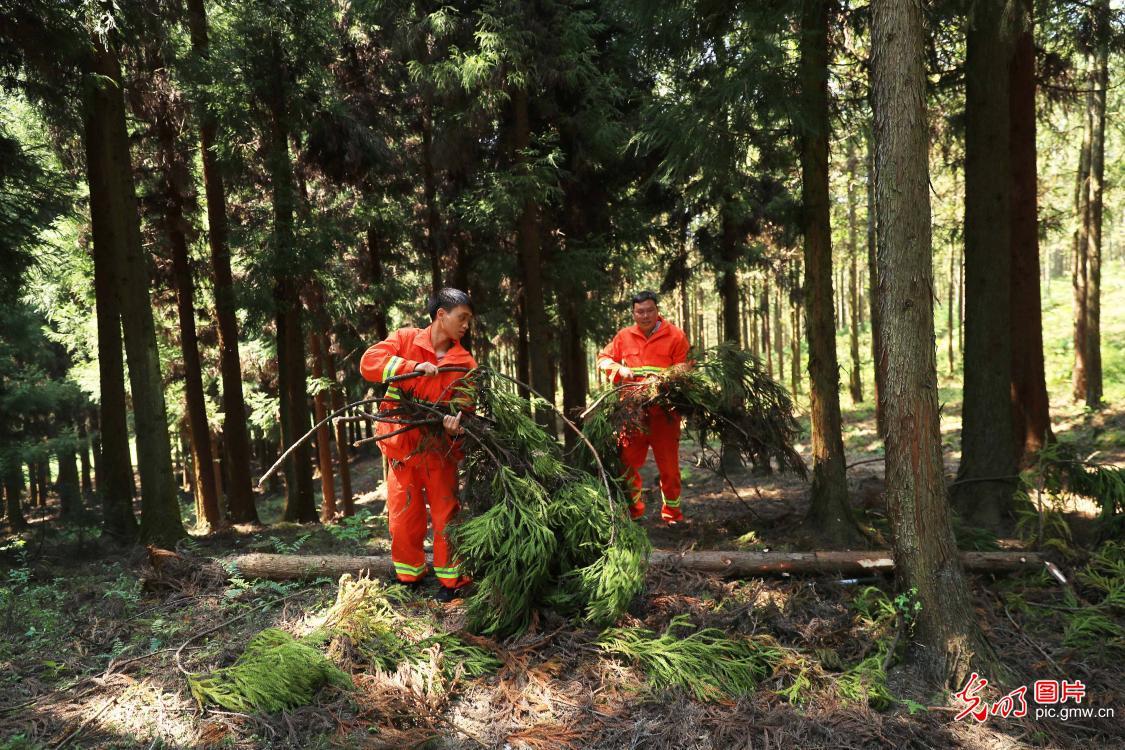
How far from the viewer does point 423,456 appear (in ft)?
15.5

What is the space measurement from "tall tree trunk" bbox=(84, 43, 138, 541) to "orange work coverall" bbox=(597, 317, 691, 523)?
5.62 m

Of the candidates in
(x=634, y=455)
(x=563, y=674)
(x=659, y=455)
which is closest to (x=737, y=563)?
(x=634, y=455)

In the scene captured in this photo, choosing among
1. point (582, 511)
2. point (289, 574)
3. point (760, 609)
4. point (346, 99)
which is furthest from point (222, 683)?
point (346, 99)

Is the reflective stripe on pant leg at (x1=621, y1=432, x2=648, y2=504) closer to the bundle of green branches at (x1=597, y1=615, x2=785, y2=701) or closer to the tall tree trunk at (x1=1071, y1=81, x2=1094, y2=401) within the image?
the bundle of green branches at (x1=597, y1=615, x2=785, y2=701)

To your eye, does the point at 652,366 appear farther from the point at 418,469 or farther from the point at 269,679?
the point at 269,679

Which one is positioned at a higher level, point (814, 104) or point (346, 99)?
point (346, 99)

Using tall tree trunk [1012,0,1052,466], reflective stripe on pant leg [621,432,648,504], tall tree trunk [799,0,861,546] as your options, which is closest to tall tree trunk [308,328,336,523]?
reflective stripe on pant leg [621,432,648,504]

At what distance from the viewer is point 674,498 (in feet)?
21.6

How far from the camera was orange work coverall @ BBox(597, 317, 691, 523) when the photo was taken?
623 centimetres

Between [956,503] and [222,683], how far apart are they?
259 inches

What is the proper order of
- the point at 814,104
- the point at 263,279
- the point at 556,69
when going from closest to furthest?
the point at 814,104 < the point at 556,69 < the point at 263,279

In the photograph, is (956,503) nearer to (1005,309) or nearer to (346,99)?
(1005,309)

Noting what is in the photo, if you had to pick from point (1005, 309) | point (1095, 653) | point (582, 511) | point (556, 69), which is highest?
point (556, 69)

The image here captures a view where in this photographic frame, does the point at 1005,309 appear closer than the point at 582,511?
No
